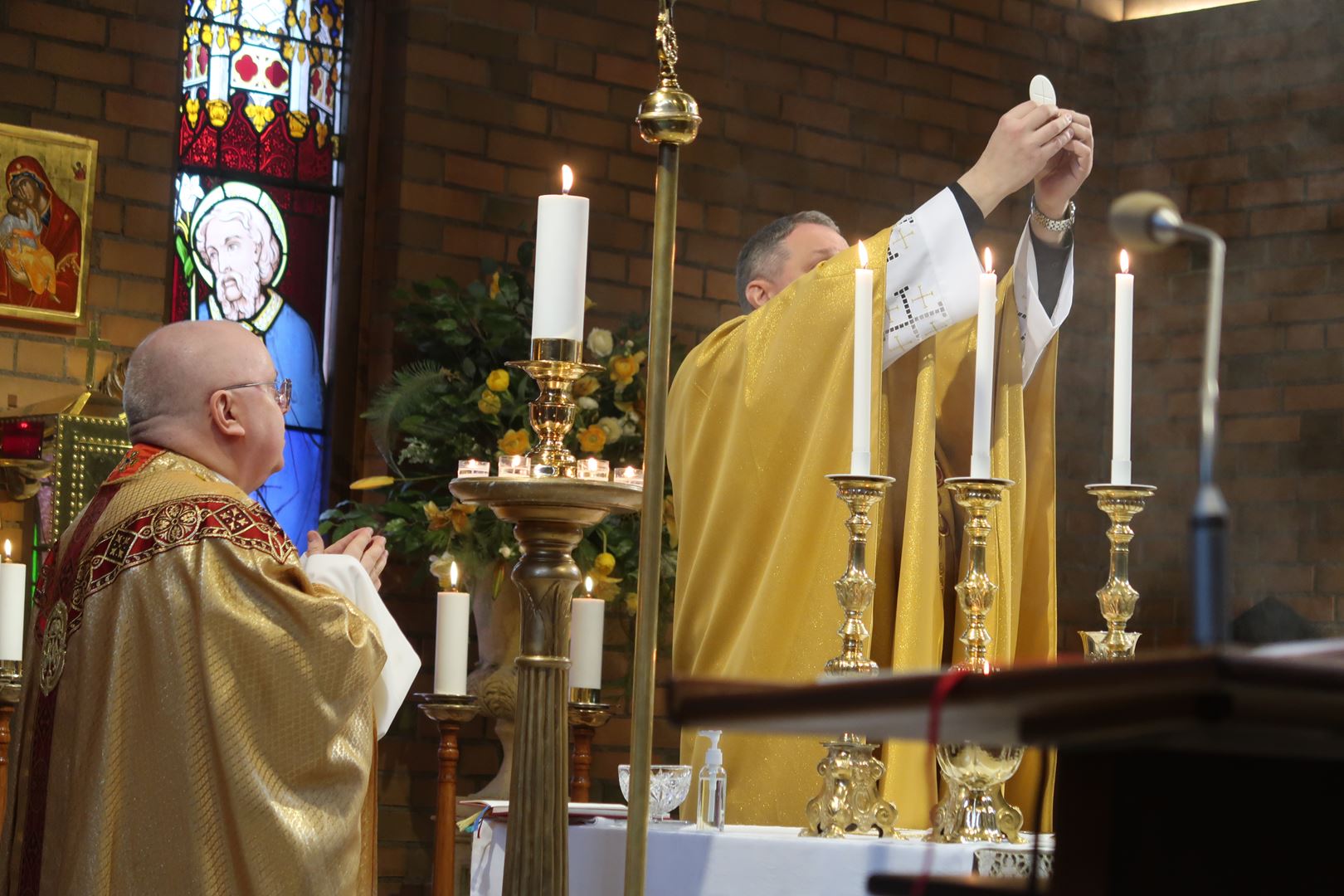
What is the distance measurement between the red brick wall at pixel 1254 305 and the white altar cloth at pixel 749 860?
3786 millimetres

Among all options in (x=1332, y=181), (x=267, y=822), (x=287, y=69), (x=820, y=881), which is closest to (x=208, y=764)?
(x=267, y=822)

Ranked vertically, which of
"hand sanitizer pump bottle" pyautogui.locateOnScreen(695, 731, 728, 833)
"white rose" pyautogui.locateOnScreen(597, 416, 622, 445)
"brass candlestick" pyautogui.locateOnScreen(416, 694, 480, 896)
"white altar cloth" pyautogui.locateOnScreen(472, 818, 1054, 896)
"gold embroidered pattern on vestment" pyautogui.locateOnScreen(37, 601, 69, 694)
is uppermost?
"white rose" pyautogui.locateOnScreen(597, 416, 622, 445)

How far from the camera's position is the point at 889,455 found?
119 inches

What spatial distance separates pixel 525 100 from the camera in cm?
536

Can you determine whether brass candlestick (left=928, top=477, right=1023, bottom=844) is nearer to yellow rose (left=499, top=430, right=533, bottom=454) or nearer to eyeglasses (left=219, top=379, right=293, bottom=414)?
eyeglasses (left=219, top=379, right=293, bottom=414)

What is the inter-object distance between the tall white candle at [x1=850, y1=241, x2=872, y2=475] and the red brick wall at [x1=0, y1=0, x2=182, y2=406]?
2.80 m

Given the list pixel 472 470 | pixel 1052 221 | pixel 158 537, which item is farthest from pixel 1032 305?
pixel 158 537

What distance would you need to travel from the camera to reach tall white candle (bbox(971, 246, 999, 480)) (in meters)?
2.21

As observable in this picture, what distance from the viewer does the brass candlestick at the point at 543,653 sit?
80.4 inches

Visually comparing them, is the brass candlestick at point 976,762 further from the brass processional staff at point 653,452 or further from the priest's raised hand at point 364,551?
the priest's raised hand at point 364,551

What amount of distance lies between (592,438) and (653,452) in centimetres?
257

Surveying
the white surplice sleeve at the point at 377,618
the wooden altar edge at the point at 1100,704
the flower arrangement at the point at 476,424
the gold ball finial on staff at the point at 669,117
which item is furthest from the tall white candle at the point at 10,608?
the wooden altar edge at the point at 1100,704

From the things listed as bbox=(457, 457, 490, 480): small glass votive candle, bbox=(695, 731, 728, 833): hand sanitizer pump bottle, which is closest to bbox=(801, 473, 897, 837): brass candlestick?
bbox=(695, 731, 728, 833): hand sanitizer pump bottle

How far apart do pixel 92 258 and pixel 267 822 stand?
7.43ft
